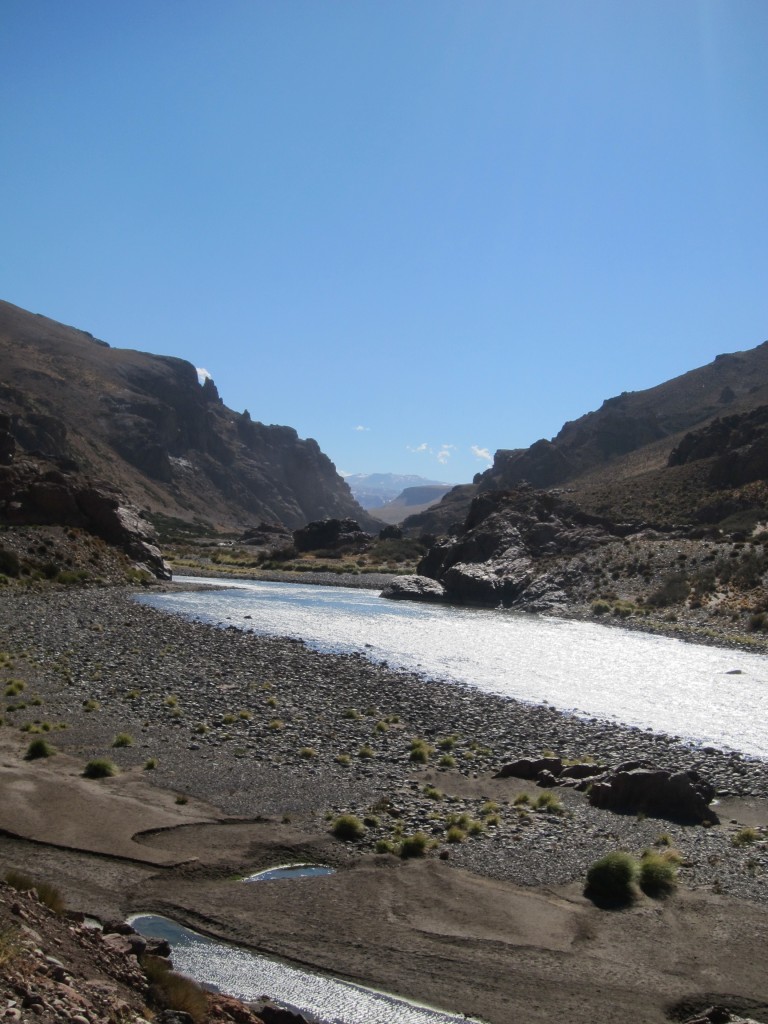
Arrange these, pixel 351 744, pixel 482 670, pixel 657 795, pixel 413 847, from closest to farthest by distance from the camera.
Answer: pixel 413 847 → pixel 657 795 → pixel 351 744 → pixel 482 670

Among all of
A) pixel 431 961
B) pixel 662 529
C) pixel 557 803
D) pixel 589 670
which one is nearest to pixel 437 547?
pixel 662 529

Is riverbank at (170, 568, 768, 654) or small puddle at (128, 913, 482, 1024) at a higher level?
riverbank at (170, 568, 768, 654)

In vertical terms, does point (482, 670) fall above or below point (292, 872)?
above

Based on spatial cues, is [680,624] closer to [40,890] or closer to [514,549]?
[514,549]

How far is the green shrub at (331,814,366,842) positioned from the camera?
49.0ft

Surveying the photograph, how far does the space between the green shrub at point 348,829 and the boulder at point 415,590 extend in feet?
221

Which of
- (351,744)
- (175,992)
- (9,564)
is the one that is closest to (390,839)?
(175,992)

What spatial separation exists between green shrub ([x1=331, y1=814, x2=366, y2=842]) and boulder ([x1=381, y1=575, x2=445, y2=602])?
6724 cm

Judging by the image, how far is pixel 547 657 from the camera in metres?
44.2

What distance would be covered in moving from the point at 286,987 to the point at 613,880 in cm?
548

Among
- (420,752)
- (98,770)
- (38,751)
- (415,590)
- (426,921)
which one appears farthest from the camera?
(415,590)

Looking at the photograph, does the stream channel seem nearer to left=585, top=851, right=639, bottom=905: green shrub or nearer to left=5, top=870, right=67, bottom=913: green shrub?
left=5, top=870, right=67, bottom=913: green shrub

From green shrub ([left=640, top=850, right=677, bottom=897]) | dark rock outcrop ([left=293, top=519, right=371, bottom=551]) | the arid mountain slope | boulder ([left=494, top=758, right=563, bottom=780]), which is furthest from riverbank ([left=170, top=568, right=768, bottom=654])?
dark rock outcrop ([left=293, top=519, right=371, bottom=551])

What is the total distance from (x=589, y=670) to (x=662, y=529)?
138ft
